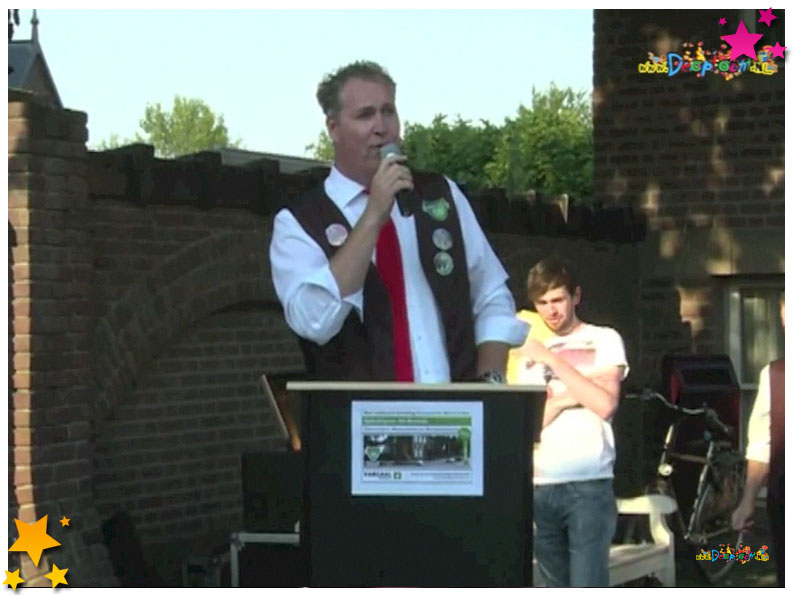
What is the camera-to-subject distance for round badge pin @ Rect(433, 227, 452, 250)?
4.00 meters

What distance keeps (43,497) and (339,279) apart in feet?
11.6

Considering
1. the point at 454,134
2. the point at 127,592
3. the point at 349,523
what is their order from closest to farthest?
the point at 349,523 < the point at 127,592 < the point at 454,134

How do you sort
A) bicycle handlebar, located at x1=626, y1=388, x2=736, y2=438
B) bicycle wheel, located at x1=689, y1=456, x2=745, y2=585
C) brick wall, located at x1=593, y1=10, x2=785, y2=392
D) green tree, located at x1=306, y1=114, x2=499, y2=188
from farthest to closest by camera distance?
1. green tree, located at x1=306, y1=114, x2=499, y2=188
2. brick wall, located at x1=593, y1=10, x2=785, y2=392
3. bicycle handlebar, located at x1=626, y1=388, x2=736, y2=438
4. bicycle wheel, located at x1=689, y1=456, x2=745, y2=585

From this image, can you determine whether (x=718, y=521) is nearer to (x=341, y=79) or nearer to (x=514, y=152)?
(x=341, y=79)

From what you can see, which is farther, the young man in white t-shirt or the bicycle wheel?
the bicycle wheel

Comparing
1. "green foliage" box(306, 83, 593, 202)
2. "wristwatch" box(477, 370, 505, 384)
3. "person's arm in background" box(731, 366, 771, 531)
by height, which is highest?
"green foliage" box(306, 83, 593, 202)

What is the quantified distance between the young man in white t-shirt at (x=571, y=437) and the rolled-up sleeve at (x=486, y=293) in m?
2.05

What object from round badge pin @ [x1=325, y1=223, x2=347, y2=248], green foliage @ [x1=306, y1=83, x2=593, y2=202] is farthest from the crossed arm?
green foliage @ [x1=306, y1=83, x2=593, y2=202]

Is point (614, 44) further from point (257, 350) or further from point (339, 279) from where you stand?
point (339, 279)

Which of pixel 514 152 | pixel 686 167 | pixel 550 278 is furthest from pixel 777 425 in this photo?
pixel 514 152

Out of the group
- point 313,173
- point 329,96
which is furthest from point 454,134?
point 329,96

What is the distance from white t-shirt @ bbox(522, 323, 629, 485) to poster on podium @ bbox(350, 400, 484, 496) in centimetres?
242

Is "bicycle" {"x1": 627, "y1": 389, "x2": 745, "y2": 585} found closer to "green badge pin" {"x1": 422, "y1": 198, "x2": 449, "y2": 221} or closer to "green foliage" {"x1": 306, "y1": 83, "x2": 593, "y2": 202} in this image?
"green badge pin" {"x1": 422, "y1": 198, "x2": 449, "y2": 221}

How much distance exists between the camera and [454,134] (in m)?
35.5
